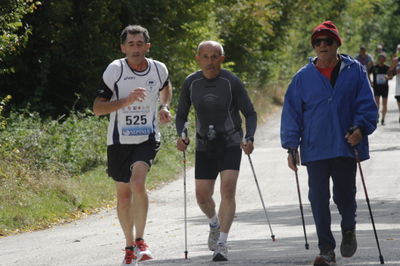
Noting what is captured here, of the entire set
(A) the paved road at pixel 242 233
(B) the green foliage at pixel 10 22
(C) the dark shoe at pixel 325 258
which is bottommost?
(A) the paved road at pixel 242 233

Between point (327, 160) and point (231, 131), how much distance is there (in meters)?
1.36

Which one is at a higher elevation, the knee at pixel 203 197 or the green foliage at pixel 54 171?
the knee at pixel 203 197

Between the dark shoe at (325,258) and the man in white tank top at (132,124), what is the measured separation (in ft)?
5.07

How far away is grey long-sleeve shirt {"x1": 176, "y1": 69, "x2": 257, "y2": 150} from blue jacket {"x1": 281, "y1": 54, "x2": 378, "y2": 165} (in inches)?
44.8

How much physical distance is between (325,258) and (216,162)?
5.74 feet

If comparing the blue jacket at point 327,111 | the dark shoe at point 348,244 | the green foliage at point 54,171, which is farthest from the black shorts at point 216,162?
the green foliage at point 54,171

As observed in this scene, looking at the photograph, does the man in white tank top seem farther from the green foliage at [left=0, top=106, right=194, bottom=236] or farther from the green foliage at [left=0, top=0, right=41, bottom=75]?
the green foliage at [left=0, top=0, right=41, bottom=75]

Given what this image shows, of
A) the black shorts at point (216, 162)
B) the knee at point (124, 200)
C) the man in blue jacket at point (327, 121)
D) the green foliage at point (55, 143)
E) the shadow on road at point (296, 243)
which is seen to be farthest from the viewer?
the green foliage at point (55, 143)

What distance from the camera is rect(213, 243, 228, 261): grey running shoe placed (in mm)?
9070

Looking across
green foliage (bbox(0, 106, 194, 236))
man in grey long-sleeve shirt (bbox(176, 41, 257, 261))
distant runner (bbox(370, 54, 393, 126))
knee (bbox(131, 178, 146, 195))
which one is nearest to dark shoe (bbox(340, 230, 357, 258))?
man in grey long-sleeve shirt (bbox(176, 41, 257, 261))

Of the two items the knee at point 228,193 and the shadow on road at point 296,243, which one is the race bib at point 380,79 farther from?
the knee at point 228,193

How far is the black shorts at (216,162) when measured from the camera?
9555 millimetres

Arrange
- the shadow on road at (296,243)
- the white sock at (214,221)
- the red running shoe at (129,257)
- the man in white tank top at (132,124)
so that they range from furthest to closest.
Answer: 1. the white sock at (214,221)
2. the man in white tank top at (132,124)
3. the red running shoe at (129,257)
4. the shadow on road at (296,243)

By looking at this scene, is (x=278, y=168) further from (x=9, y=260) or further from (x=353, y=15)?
(x=353, y=15)
